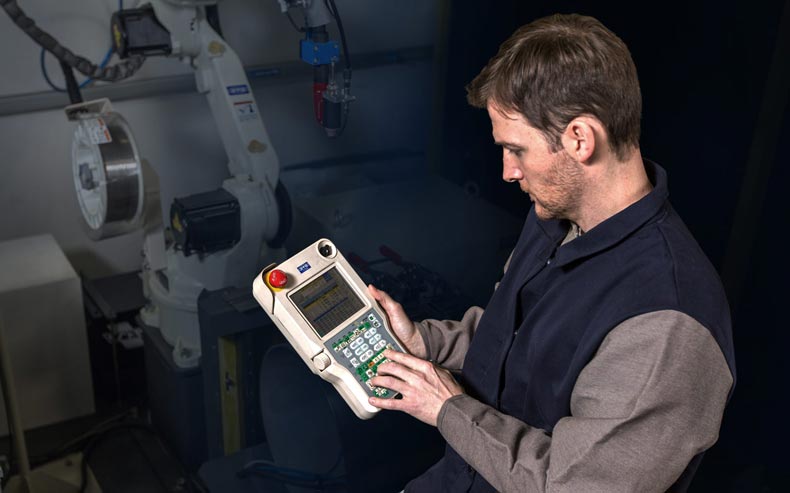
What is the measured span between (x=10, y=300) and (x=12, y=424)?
2.06ft

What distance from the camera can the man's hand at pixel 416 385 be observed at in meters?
1.16

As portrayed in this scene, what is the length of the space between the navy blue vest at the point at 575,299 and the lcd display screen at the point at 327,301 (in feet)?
0.72

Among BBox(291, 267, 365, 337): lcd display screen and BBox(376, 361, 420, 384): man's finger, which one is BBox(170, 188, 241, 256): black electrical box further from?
BBox(376, 361, 420, 384): man's finger

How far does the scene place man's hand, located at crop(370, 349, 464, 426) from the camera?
3.81 ft

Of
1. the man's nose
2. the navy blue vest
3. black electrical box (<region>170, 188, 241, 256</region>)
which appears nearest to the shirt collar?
the navy blue vest

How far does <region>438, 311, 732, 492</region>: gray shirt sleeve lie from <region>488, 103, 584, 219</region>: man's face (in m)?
0.19

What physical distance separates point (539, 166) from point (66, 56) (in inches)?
58.3

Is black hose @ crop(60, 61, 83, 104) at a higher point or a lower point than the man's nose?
lower

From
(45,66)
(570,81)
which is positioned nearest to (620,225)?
(570,81)

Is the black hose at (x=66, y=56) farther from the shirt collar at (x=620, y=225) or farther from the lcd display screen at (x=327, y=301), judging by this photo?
the shirt collar at (x=620, y=225)

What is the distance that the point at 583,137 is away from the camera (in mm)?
1009

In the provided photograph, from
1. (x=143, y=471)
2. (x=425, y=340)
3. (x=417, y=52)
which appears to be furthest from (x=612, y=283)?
(x=417, y=52)

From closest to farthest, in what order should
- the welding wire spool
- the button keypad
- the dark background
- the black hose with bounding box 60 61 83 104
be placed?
the button keypad → the dark background → the welding wire spool → the black hose with bounding box 60 61 83 104

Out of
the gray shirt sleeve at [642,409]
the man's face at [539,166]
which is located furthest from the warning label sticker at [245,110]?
the gray shirt sleeve at [642,409]
